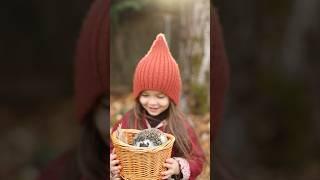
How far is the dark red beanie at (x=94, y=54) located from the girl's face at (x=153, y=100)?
0.48 feet

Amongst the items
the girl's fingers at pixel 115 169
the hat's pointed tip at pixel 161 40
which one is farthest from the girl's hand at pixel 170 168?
the hat's pointed tip at pixel 161 40

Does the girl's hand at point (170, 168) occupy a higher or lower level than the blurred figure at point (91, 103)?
lower

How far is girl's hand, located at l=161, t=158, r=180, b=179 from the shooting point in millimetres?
2500

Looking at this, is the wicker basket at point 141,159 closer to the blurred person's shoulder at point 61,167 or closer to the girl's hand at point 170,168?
the girl's hand at point 170,168

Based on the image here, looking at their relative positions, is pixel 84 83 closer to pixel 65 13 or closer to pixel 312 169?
pixel 65 13

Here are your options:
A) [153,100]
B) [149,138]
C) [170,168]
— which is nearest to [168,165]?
[170,168]

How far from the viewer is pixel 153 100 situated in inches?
99.0

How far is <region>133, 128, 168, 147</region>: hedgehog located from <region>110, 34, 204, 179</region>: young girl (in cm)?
3

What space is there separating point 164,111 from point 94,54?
35 cm

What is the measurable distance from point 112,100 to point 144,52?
22 centimetres

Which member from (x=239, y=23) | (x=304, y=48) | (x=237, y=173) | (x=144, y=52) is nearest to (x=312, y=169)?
(x=237, y=173)

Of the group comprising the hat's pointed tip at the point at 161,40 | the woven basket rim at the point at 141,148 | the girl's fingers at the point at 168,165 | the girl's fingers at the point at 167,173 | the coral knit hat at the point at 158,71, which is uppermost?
the hat's pointed tip at the point at 161,40

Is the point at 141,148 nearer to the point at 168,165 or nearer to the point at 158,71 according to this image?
the point at 168,165

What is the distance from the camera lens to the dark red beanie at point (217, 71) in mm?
2494
